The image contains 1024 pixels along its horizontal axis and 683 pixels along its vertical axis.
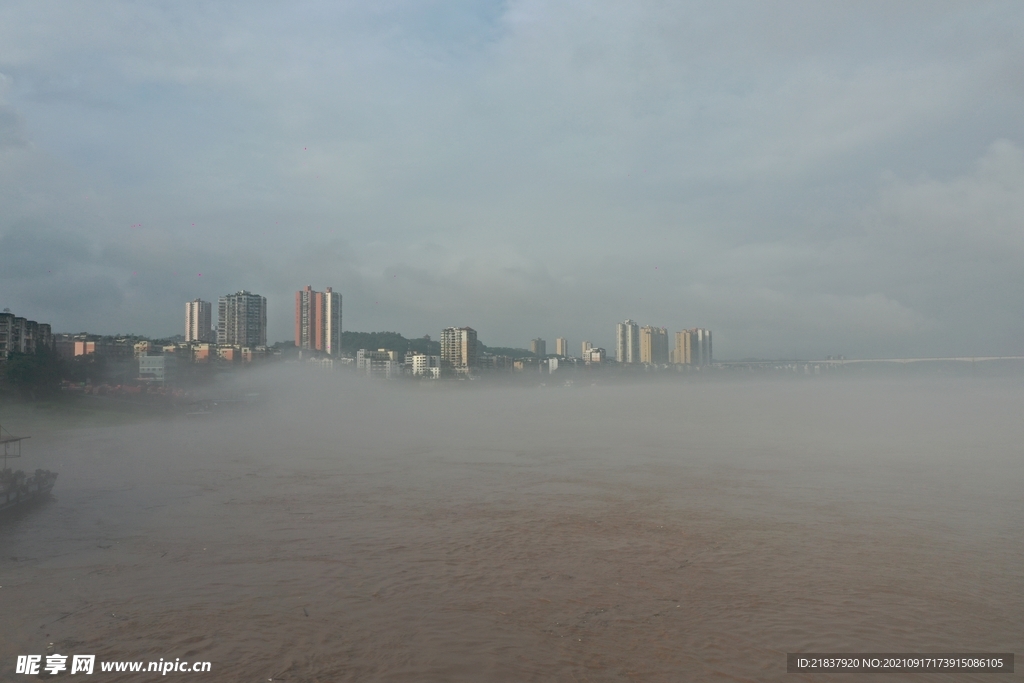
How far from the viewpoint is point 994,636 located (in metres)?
9.88

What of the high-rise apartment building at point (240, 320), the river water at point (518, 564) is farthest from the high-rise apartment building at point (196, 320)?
the river water at point (518, 564)

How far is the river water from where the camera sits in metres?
9.55

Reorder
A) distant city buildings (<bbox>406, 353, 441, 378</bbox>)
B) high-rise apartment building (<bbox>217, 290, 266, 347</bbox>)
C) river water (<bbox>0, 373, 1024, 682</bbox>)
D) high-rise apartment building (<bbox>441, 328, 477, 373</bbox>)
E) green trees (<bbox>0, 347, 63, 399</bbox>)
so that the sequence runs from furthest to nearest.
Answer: high-rise apartment building (<bbox>441, 328, 477, 373</bbox>)
distant city buildings (<bbox>406, 353, 441, 378</bbox>)
high-rise apartment building (<bbox>217, 290, 266, 347</bbox>)
green trees (<bbox>0, 347, 63, 399</bbox>)
river water (<bbox>0, 373, 1024, 682</bbox>)

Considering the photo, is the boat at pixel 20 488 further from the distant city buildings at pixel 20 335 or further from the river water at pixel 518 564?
the distant city buildings at pixel 20 335

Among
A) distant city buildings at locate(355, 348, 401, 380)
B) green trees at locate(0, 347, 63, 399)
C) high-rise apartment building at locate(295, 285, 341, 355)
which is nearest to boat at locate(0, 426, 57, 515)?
green trees at locate(0, 347, 63, 399)

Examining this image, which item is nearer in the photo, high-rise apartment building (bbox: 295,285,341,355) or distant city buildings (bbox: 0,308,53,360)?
distant city buildings (bbox: 0,308,53,360)

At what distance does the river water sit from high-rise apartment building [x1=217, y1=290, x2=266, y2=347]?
105 metres

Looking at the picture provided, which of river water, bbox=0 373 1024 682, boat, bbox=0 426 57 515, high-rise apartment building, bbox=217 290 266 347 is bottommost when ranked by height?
river water, bbox=0 373 1024 682

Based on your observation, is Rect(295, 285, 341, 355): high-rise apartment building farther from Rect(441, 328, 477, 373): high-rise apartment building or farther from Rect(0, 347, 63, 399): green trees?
Rect(0, 347, 63, 399): green trees

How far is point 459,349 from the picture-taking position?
15438 cm

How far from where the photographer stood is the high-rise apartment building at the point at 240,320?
130 meters

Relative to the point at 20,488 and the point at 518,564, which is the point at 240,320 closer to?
the point at 20,488

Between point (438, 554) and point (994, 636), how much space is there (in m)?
10.3

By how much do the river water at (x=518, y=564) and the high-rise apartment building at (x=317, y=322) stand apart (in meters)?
118
